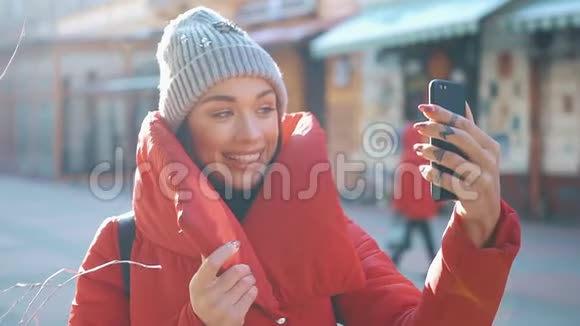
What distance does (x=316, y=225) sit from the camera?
5.37 ft

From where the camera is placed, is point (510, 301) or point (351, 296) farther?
point (510, 301)

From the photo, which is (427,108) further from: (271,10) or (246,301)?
(271,10)

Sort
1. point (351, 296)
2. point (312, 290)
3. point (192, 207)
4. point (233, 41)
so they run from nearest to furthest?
point (192, 207) < point (312, 290) < point (351, 296) < point (233, 41)

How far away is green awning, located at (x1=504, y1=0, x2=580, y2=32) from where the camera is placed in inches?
401

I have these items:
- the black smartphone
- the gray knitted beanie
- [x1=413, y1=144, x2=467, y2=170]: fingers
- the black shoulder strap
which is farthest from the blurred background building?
[x1=413, y1=144, x2=467, y2=170]: fingers

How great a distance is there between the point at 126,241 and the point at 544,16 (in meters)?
9.81

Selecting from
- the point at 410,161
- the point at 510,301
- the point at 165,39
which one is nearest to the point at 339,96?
the point at 410,161

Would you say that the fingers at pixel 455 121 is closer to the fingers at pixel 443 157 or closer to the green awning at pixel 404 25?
the fingers at pixel 443 157

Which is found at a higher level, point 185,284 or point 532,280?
point 185,284

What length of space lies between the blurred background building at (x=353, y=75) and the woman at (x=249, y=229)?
175 inches

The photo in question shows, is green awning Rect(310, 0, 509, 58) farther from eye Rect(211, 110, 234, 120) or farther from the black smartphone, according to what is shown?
the black smartphone

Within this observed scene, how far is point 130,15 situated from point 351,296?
73.3ft

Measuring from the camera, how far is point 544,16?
10.5 m

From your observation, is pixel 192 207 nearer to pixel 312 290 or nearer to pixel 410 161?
pixel 312 290
